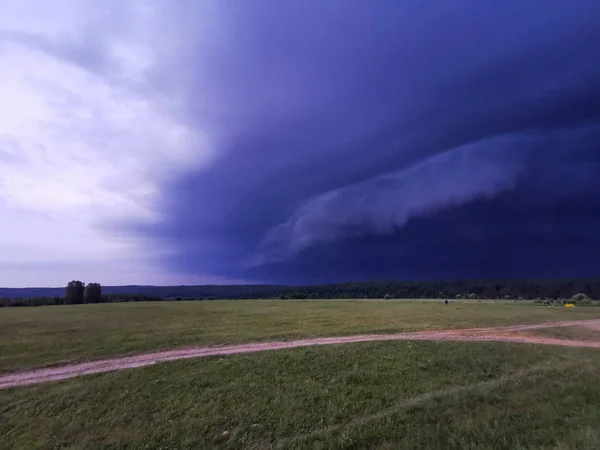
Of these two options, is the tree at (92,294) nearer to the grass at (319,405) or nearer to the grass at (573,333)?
the grass at (319,405)

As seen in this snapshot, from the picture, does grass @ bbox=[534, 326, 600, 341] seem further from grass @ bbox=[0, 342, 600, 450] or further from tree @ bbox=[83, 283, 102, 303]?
tree @ bbox=[83, 283, 102, 303]

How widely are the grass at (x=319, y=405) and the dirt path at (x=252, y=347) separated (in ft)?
4.89

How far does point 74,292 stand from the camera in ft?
338

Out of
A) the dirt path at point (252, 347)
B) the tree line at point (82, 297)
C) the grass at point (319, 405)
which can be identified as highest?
the tree line at point (82, 297)

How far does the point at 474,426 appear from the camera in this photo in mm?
12008

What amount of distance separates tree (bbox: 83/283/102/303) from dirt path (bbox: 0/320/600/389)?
96272 millimetres

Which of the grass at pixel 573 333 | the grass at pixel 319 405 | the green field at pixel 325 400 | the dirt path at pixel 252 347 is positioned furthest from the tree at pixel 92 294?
the grass at pixel 573 333

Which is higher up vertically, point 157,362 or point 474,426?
point 157,362

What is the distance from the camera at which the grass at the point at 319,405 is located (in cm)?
1173

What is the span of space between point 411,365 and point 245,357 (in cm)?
888

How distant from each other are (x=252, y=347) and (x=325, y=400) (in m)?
9.61

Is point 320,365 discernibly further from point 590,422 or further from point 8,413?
point 8,413

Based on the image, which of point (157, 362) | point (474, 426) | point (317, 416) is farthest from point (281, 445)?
point (157, 362)

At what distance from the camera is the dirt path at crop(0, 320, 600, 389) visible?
18.5 m
